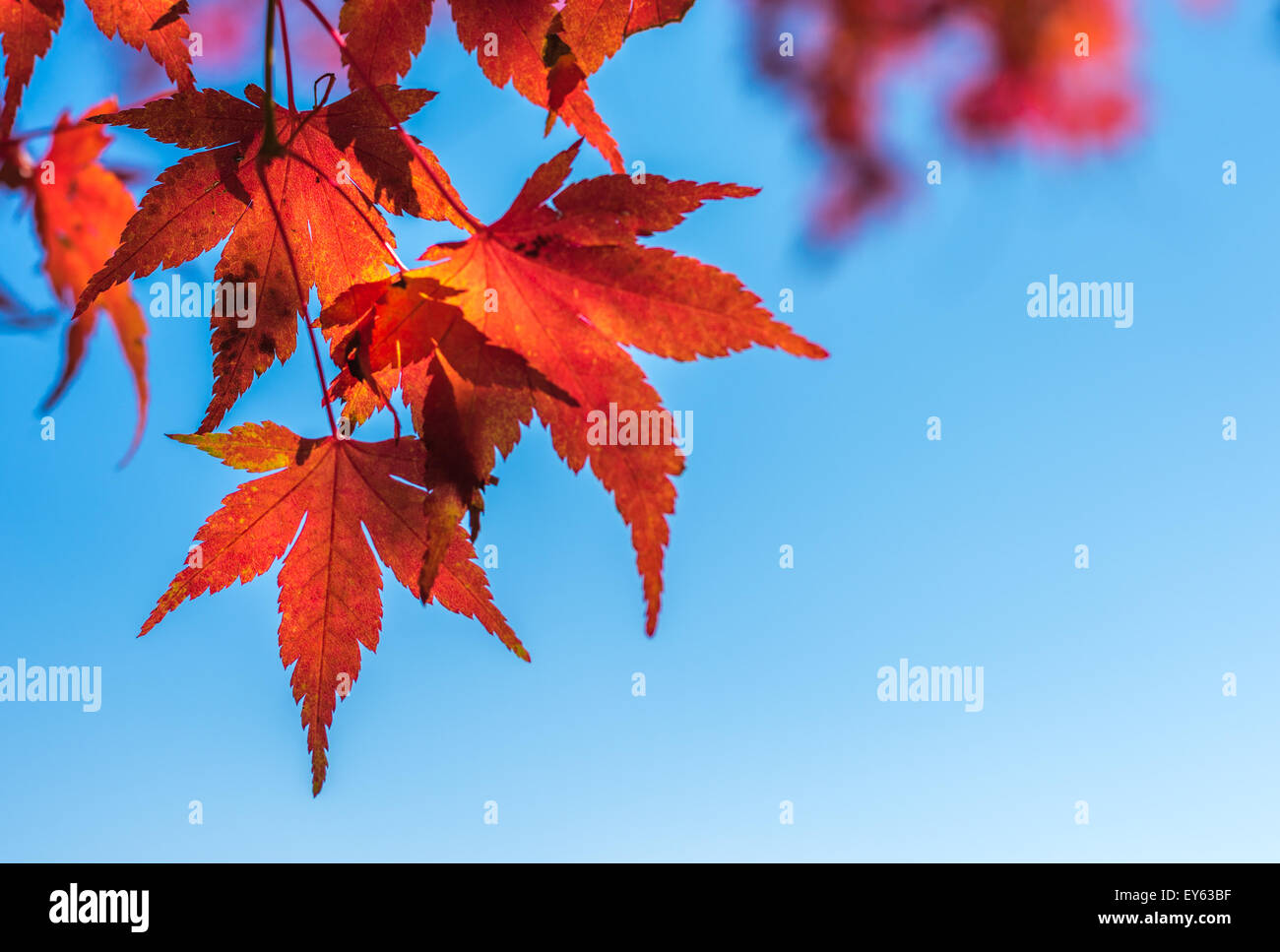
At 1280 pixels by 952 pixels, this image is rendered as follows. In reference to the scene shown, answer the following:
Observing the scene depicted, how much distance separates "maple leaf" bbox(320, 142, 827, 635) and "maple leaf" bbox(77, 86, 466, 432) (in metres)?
0.08

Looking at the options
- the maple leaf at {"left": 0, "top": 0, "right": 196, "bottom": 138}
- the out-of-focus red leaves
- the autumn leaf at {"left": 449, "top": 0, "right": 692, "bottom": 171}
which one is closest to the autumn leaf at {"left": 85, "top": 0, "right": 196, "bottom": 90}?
the maple leaf at {"left": 0, "top": 0, "right": 196, "bottom": 138}

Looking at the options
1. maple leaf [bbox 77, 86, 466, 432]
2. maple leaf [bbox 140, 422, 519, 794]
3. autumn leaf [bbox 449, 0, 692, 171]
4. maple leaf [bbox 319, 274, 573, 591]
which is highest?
autumn leaf [bbox 449, 0, 692, 171]

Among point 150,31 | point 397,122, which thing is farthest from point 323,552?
point 150,31

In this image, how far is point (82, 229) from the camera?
1294mm

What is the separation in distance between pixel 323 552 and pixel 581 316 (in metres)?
0.41

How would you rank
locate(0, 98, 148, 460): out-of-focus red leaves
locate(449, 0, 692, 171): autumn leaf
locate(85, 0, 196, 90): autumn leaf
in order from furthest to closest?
locate(0, 98, 148, 460): out-of-focus red leaves, locate(85, 0, 196, 90): autumn leaf, locate(449, 0, 692, 171): autumn leaf

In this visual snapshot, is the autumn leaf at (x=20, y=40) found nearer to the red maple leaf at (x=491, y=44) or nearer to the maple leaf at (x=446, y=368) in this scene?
the red maple leaf at (x=491, y=44)

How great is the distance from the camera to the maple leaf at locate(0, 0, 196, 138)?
737mm

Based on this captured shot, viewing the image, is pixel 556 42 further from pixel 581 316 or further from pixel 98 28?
pixel 98 28

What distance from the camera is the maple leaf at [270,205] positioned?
2.20 feet

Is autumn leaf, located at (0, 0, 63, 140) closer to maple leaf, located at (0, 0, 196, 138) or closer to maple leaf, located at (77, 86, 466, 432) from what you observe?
maple leaf, located at (0, 0, 196, 138)

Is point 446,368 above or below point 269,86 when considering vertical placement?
below
